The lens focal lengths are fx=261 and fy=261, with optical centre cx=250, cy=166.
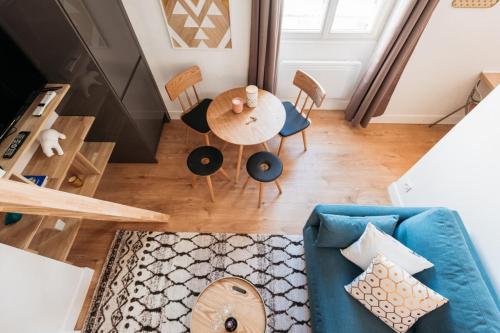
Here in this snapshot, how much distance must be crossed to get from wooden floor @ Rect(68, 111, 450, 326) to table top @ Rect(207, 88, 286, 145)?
0.64 metres

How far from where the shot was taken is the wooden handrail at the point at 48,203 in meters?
1.09

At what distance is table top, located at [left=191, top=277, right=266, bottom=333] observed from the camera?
1.64 metres

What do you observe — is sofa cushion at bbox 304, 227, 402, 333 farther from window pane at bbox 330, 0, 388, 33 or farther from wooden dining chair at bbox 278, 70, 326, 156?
window pane at bbox 330, 0, 388, 33

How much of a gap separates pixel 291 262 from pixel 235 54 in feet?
6.78

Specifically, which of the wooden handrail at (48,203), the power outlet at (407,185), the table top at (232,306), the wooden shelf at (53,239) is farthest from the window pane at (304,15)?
the wooden shelf at (53,239)

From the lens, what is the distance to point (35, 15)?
1.60 meters

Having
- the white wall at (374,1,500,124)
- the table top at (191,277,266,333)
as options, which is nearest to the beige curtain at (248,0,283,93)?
the white wall at (374,1,500,124)

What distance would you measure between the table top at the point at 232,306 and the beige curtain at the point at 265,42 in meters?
1.94

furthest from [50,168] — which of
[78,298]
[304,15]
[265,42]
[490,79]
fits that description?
[490,79]

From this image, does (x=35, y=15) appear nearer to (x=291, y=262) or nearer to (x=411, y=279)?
(x=291, y=262)

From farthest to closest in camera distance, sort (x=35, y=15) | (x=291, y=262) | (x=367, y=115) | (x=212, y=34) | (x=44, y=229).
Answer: (x=367, y=115) → (x=212, y=34) → (x=291, y=262) → (x=44, y=229) → (x=35, y=15)

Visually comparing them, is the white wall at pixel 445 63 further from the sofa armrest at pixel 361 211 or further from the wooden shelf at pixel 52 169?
the wooden shelf at pixel 52 169

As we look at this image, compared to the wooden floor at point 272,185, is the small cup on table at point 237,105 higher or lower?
Result: higher

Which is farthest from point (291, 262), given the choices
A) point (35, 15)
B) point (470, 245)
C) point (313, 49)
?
point (35, 15)
